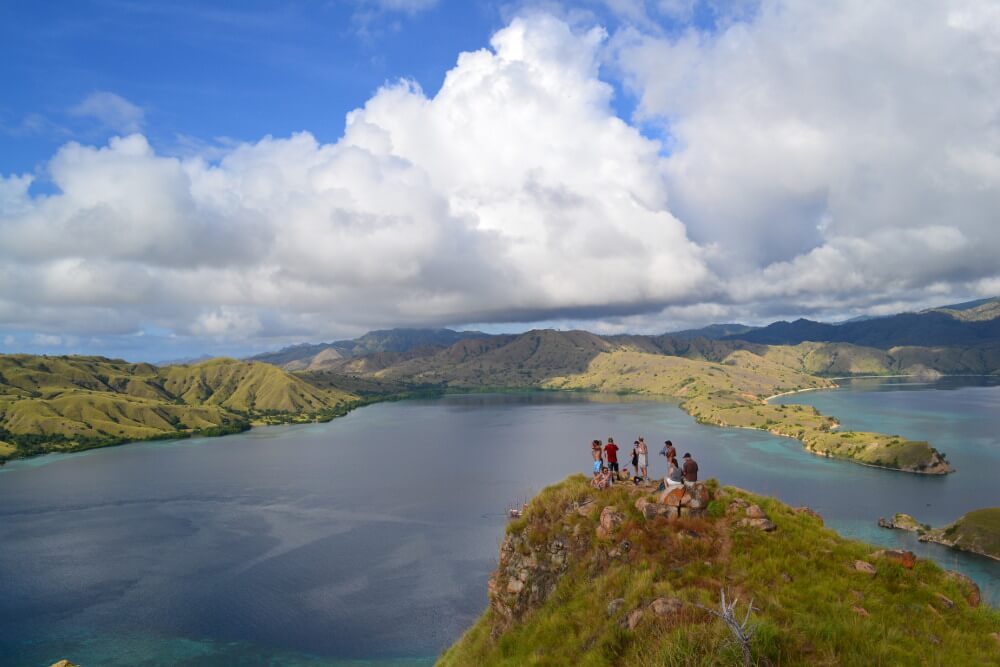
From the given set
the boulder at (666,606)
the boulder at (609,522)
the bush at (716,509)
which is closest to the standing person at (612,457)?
the boulder at (609,522)

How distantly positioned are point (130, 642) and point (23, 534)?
71.9 meters

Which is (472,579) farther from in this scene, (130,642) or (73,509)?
(73,509)

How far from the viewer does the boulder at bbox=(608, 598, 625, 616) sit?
23.3 m

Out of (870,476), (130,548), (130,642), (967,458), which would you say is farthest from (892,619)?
(967,458)

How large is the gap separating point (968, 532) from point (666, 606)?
12342 centimetres

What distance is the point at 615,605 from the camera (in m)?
23.6

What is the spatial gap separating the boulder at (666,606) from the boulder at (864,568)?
29.4ft

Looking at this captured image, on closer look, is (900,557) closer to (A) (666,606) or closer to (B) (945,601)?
(B) (945,601)

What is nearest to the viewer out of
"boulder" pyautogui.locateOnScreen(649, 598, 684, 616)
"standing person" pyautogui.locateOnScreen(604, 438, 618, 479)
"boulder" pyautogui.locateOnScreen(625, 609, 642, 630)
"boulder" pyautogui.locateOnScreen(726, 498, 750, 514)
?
"boulder" pyautogui.locateOnScreen(649, 598, 684, 616)

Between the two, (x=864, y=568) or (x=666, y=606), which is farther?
(x=864, y=568)

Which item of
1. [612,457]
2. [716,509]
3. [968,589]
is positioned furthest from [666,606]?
[968,589]

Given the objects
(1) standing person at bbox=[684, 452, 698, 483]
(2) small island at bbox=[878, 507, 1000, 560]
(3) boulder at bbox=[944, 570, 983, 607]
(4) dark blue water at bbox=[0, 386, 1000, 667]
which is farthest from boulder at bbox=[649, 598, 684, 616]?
(2) small island at bbox=[878, 507, 1000, 560]

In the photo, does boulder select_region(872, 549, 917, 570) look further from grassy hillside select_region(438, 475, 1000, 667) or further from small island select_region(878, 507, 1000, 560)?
small island select_region(878, 507, 1000, 560)

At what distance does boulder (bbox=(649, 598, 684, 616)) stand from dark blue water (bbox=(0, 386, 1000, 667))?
2327 inches
